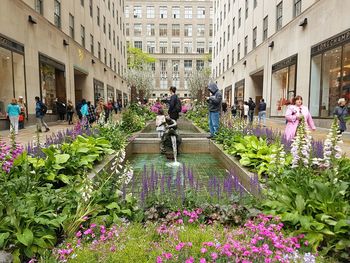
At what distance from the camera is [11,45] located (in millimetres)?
13844

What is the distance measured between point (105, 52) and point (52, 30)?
672 inches

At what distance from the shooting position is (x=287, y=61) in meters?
19.1

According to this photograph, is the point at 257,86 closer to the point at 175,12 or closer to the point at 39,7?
the point at 39,7

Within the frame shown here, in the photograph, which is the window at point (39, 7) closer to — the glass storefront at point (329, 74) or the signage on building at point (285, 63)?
the signage on building at point (285, 63)

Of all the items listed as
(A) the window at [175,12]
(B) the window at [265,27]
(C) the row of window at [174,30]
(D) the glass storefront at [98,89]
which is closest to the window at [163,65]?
(C) the row of window at [174,30]

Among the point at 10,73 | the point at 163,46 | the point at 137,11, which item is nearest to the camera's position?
the point at 10,73

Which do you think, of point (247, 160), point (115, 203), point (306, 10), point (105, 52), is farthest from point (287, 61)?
point (105, 52)

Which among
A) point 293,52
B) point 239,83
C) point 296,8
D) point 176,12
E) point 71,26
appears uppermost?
point 176,12

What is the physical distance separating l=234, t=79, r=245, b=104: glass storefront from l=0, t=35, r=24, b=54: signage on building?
2203 centimetres

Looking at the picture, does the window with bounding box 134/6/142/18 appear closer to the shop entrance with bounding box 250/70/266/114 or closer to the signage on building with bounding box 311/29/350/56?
the shop entrance with bounding box 250/70/266/114

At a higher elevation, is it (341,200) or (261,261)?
(341,200)

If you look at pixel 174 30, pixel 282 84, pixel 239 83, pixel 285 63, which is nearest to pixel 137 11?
pixel 174 30

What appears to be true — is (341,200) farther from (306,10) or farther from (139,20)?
(139,20)

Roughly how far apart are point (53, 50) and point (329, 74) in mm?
17928
